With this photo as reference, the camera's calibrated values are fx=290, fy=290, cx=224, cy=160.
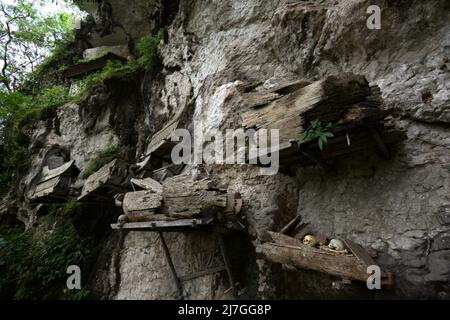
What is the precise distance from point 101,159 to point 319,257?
6.88 m

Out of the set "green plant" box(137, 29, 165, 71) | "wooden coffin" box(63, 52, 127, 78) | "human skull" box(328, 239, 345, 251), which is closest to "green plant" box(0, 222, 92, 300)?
"green plant" box(137, 29, 165, 71)

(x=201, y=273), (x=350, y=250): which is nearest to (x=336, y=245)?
(x=350, y=250)

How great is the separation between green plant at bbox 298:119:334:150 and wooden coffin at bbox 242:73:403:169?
6 cm

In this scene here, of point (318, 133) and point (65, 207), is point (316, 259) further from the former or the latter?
point (65, 207)

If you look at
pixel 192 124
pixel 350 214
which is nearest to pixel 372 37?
pixel 350 214

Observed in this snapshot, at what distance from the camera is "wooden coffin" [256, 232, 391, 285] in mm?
3230

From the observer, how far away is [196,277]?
522 cm

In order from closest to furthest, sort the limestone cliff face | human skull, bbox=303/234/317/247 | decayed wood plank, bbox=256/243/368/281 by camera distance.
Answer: decayed wood plank, bbox=256/243/368/281 < the limestone cliff face < human skull, bbox=303/234/317/247

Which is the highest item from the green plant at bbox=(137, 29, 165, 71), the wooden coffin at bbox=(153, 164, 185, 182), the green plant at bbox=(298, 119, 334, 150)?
Result: the green plant at bbox=(137, 29, 165, 71)

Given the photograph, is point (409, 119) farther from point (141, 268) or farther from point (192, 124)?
point (141, 268)

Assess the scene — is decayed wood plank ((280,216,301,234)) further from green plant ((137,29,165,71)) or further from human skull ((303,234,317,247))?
green plant ((137,29,165,71))

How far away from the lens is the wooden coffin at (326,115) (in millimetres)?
3227

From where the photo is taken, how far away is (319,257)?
3502 mm

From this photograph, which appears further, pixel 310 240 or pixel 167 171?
pixel 167 171
